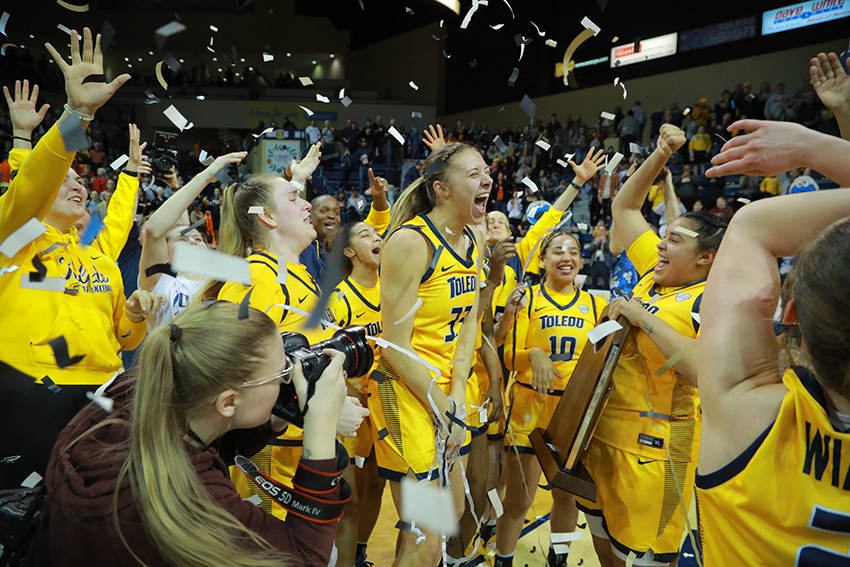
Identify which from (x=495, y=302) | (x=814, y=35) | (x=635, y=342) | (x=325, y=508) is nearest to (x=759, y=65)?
(x=814, y=35)

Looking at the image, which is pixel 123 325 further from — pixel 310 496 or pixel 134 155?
pixel 310 496

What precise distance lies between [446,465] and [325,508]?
115 centimetres

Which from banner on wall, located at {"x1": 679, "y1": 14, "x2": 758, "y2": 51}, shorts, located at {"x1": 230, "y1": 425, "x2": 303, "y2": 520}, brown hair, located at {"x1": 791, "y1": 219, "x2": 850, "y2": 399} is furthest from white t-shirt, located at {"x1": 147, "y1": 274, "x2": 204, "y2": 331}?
banner on wall, located at {"x1": 679, "y1": 14, "x2": 758, "y2": 51}

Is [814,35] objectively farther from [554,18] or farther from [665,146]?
[665,146]

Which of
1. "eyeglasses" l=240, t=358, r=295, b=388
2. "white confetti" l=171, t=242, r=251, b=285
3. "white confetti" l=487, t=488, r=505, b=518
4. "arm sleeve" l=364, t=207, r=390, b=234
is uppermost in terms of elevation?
"arm sleeve" l=364, t=207, r=390, b=234

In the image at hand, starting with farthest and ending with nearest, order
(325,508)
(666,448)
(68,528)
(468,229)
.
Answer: (468,229) → (666,448) → (325,508) → (68,528)

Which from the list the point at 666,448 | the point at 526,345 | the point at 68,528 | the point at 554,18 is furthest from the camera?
the point at 554,18

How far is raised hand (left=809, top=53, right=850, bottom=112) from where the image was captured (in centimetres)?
148

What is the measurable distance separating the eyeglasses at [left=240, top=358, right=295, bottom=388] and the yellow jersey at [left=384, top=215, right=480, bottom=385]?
3.56ft

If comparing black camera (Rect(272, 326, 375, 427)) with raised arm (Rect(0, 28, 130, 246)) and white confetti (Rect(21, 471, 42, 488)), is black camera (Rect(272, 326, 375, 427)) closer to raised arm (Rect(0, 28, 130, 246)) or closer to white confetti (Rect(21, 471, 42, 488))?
raised arm (Rect(0, 28, 130, 246))

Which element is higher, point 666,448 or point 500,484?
point 666,448

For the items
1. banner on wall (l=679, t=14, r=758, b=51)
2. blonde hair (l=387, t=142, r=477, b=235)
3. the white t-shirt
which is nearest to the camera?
blonde hair (l=387, t=142, r=477, b=235)

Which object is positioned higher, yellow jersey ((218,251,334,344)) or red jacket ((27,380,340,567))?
yellow jersey ((218,251,334,344))

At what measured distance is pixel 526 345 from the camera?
313 centimetres
